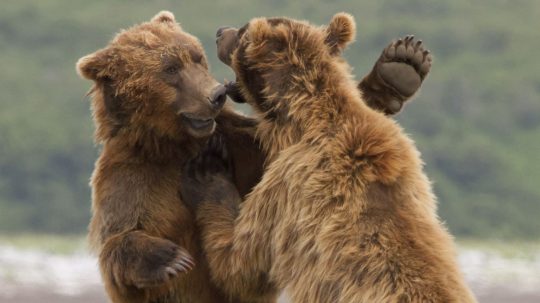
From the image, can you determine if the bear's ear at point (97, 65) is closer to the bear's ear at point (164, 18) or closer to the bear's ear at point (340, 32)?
the bear's ear at point (164, 18)

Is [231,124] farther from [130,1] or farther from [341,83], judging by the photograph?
[130,1]

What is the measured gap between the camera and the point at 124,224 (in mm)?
6410

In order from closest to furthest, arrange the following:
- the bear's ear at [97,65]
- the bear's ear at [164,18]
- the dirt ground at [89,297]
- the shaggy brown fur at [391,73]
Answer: the bear's ear at [97,65] < the shaggy brown fur at [391,73] < the bear's ear at [164,18] < the dirt ground at [89,297]

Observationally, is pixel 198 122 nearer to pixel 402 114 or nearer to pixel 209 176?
pixel 209 176

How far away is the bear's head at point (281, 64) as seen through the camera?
639cm

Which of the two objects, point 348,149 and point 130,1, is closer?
point 348,149

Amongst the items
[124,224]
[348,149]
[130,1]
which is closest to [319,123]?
[348,149]

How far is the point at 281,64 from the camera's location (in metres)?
6.41

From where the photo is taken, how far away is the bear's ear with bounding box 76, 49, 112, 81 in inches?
258

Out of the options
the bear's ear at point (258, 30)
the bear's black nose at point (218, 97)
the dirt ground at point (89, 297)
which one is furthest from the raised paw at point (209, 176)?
the dirt ground at point (89, 297)

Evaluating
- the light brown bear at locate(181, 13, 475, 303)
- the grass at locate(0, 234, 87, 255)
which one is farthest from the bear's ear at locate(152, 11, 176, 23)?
the grass at locate(0, 234, 87, 255)

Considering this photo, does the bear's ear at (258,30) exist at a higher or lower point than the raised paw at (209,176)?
higher

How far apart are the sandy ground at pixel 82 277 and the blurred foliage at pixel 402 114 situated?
925 centimetres

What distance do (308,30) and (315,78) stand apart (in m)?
0.26
